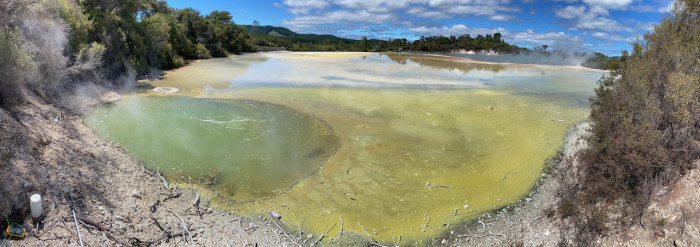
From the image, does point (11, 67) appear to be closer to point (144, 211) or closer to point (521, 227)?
point (144, 211)

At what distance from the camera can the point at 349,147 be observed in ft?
33.6

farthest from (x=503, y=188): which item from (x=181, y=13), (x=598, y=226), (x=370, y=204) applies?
(x=181, y=13)

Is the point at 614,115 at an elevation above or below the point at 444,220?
above

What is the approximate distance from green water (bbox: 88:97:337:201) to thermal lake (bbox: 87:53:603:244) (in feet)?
0.14

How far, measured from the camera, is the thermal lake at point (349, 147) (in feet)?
23.1

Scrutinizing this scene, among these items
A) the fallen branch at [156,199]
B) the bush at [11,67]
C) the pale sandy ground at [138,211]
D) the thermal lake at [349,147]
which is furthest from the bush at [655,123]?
the bush at [11,67]

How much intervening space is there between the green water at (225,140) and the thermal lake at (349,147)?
0.14ft

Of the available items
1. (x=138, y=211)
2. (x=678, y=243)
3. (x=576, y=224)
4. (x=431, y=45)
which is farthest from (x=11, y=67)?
(x=431, y=45)

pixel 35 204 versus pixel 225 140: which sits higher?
pixel 35 204

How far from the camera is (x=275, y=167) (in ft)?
28.5

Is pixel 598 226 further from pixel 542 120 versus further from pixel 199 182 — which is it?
pixel 542 120

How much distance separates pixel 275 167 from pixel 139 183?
9.96 feet

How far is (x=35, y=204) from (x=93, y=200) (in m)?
1.17

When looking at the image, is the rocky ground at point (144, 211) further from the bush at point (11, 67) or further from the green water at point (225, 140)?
the green water at point (225, 140)
